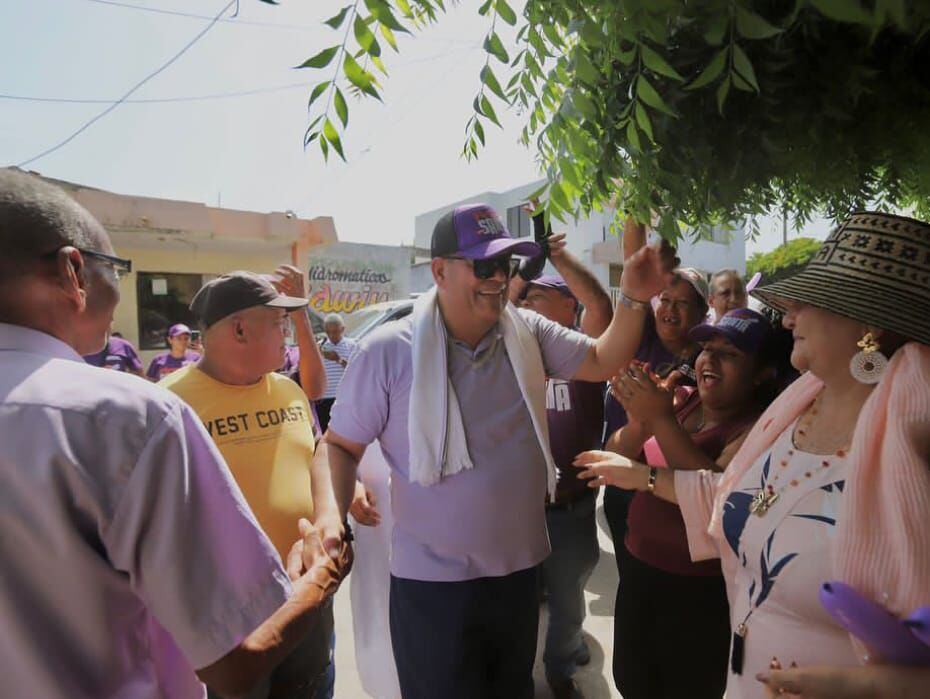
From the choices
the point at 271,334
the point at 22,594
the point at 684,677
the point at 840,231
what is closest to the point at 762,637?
the point at 684,677

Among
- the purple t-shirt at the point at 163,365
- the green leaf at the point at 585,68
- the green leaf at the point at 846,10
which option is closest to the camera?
the green leaf at the point at 846,10

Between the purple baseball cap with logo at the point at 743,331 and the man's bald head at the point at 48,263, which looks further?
the purple baseball cap with logo at the point at 743,331

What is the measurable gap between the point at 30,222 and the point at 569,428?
2393 millimetres

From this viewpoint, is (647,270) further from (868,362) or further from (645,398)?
(868,362)

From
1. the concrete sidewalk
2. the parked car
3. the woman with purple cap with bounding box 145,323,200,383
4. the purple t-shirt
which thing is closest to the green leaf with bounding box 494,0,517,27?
the concrete sidewalk

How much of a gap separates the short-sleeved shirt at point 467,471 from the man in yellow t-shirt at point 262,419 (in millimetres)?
280

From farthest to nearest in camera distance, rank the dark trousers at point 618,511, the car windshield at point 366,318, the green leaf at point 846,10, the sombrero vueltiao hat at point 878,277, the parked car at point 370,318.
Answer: the car windshield at point 366,318, the parked car at point 370,318, the dark trousers at point 618,511, the sombrero vueltiao hat at point 878,277, the green leaf at point 846,10

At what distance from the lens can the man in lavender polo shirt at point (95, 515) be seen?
3.21 feet

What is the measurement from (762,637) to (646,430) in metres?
1.07

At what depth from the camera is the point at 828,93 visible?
4.00 ft

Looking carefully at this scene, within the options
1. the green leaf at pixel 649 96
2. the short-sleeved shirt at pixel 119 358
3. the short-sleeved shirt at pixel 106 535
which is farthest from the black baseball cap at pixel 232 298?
the short-sleeved shirt at pixel 119 358

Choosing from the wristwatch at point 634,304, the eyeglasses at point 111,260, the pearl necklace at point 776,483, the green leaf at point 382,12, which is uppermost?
the green leaf at point 382,12

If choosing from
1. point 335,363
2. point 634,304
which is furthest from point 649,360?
point 335,363

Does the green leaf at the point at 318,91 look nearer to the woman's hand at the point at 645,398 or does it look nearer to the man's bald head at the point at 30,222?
the man's bald head at the point at 30,222
